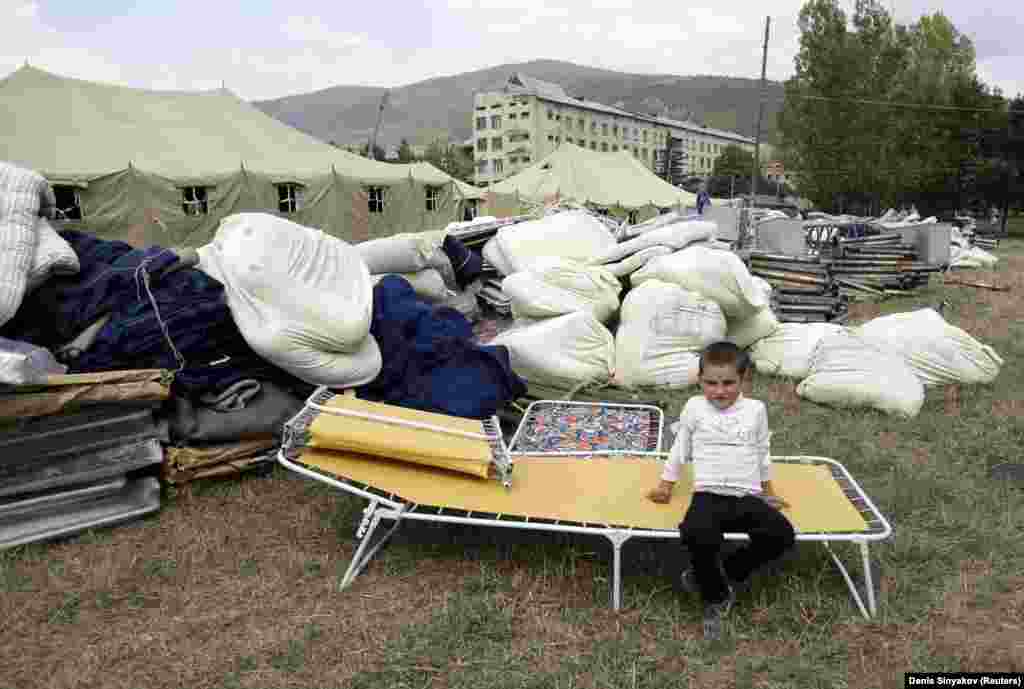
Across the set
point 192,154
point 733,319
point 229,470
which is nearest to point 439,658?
point 229,470

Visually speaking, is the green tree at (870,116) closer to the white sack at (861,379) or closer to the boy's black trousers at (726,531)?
the white sack at (861,379)

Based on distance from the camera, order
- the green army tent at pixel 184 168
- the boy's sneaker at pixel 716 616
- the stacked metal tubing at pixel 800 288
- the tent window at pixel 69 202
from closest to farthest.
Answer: the boy's sneaker at pixel 716 616 → the stacked metal tubing at pixel 800 288 → the tent window at pixel 69 202 → the green army tent at pixel 184 168

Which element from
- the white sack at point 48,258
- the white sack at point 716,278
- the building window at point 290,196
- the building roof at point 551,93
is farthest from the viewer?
the building roof at point 551,93

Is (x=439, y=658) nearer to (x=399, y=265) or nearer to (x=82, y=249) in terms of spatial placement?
(x=82, y=249)

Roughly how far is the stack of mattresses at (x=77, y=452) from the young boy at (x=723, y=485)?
2.24 m

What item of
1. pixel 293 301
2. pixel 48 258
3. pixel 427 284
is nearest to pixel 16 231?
pixel 48 258

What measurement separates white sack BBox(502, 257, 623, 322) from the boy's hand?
2.55 meters

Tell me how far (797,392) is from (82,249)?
4324 mm

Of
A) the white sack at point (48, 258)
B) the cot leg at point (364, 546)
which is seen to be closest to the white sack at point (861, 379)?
the cot leg at point (364, 546)

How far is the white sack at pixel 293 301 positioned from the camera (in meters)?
3.36

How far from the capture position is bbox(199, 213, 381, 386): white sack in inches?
132

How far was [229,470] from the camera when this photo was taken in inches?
130

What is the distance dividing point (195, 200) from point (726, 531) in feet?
43.7

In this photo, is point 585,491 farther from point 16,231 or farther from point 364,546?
point 16,231
